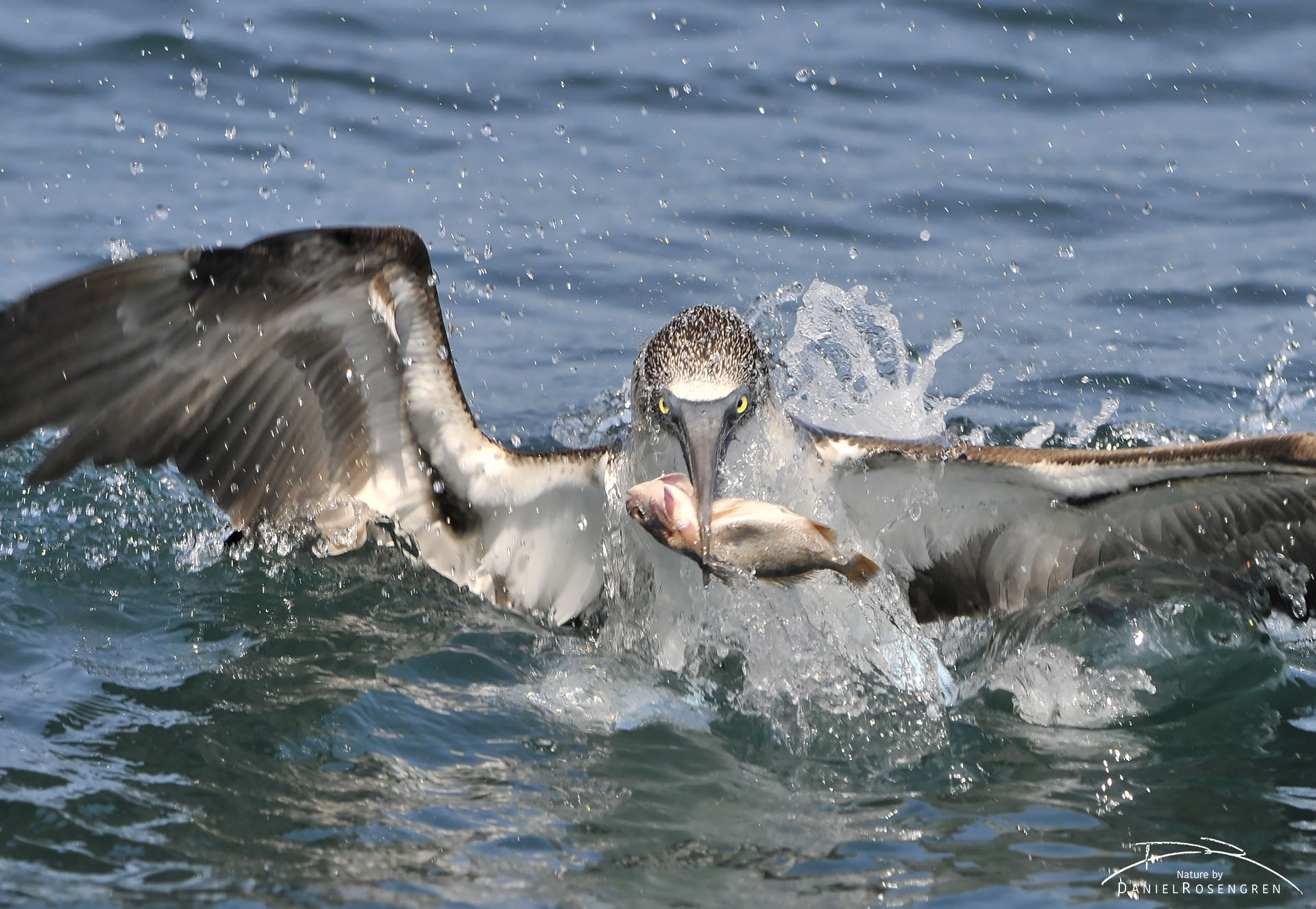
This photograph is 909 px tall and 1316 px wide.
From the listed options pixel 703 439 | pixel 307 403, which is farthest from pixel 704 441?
pixel 307 403

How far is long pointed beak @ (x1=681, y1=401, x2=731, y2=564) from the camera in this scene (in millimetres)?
5680

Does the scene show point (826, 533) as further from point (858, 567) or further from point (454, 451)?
point (454, 451)

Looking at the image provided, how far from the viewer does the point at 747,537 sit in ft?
17.7

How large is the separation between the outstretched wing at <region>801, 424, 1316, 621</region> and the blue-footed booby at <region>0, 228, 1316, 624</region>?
1 cm

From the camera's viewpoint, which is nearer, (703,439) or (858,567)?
(858,567)

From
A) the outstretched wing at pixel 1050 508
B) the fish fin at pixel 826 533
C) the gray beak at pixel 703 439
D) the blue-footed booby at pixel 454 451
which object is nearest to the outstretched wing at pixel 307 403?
the blue-footed booby at pixel 454 451

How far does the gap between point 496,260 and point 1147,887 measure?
7967 millimetres

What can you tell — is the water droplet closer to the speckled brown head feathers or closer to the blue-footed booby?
the blue-footed booby

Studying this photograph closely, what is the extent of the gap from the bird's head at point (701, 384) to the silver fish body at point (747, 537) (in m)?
0.19

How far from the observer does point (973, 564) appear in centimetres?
670

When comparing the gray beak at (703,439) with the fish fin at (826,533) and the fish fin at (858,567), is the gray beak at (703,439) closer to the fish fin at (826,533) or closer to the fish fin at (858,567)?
the fish fin at (826,533)

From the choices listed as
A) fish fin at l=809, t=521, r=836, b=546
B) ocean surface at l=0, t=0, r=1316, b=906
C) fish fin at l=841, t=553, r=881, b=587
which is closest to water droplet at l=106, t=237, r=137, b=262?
ocean surface at l=0, t=0, r=1316, b=906
